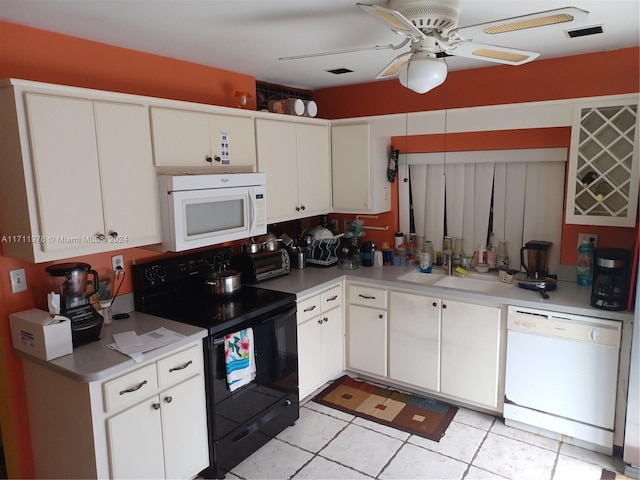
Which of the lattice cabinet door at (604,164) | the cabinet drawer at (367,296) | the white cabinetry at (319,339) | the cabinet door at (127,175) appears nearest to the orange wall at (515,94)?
the lattice cabinet door at (604,164)

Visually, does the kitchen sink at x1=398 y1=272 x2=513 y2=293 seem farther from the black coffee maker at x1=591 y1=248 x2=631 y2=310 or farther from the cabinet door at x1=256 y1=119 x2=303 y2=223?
the cabinet door at x1=256 y1=119 x2=303 y2=223

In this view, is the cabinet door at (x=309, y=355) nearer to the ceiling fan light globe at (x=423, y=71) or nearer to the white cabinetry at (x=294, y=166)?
the white cabinetry at (x=294, y=166)

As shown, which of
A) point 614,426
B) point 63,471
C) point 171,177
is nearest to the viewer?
point 63,471

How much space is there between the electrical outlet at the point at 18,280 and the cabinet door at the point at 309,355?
5.34ft

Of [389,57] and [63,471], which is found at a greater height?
[389,57]

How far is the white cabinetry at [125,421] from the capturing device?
2.02 m

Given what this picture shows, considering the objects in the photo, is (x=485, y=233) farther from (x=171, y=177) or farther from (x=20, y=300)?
(x=20, y=300)

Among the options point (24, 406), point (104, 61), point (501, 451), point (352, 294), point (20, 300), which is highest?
point (104, 61)

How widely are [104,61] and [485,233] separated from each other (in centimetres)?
290

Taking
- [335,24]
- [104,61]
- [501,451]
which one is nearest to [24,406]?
[104,61]

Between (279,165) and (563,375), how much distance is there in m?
2.31

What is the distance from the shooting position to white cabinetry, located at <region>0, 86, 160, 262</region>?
6.52 ft

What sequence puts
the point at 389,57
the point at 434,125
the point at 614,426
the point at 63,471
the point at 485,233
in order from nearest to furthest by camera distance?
the point at 63,471 → the point at 614,426 → the point at 389,57 → the point at 434,125 → the point at 485,233

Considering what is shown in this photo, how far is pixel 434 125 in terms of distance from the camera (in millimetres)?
3350
